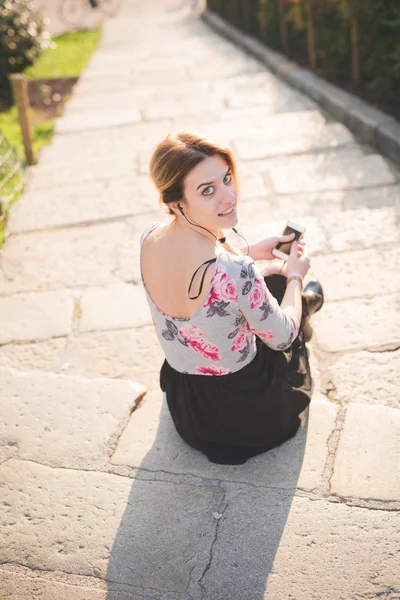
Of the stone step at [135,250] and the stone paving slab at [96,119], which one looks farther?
the stone paving slab at [96,119]

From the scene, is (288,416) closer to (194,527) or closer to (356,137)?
(194,527)

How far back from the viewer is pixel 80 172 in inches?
213

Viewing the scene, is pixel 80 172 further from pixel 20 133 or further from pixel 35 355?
A: pixel 35 355

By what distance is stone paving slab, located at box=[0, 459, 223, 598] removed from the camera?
79.3 inches

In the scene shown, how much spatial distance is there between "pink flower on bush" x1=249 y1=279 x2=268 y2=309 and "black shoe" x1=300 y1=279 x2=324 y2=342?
22.9 inches

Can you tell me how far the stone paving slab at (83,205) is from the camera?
4.57 m

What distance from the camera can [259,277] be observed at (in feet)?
6.70

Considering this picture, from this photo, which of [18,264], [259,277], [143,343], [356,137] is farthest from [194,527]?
[356,137]

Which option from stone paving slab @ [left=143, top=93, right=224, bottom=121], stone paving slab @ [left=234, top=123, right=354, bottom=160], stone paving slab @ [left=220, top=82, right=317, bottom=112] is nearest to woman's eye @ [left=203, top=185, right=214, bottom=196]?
stone paving slab @ [left=234, top=123, right=354, bottom=160]

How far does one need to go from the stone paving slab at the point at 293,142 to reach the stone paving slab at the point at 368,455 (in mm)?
3242

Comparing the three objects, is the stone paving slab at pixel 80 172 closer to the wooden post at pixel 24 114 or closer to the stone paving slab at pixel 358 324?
the wooden post at pixel 24 114

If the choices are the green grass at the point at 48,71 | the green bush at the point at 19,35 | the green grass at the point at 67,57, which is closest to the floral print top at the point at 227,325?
the green grass at the point at 48,71

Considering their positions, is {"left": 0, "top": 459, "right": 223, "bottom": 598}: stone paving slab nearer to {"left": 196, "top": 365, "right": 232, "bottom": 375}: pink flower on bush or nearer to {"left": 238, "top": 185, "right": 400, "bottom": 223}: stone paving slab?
{"left": 196, "top": 365, "right": 232, "bottom": 375}: pink flower on bush

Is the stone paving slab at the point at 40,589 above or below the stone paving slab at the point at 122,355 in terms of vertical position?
above
